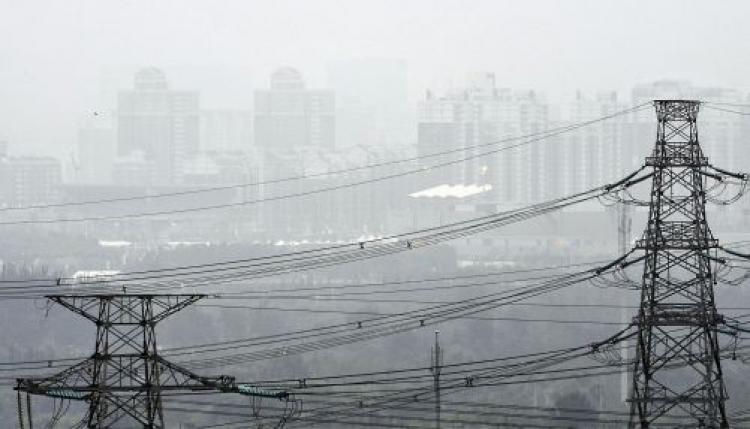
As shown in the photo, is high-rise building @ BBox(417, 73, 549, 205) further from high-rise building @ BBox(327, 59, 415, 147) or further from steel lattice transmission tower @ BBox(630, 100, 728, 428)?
steel lattice transmission tower @ BBox(630, 100, 728, 428)

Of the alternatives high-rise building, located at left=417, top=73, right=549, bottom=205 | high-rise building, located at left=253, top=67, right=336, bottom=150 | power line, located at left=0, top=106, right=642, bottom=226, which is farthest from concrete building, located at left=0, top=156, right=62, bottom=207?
high-rise building, located at left=417, top=73, right=549, bottom=205

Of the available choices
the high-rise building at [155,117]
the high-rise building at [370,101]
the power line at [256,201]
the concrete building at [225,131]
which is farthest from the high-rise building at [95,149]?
the power line at [256,201]

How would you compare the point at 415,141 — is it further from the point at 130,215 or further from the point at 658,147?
the point at 658,147

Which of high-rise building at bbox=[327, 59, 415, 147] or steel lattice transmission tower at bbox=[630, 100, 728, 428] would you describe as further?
high-rise building at bbox=[327, 59, 415, 147]

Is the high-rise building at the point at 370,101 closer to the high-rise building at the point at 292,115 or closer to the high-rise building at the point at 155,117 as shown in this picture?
the high-rise building at the point at 292,115

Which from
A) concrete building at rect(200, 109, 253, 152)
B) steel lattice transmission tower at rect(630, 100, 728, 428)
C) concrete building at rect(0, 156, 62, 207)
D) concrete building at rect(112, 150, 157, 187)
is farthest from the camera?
concrete building at rect(200, 109, 253, 152)

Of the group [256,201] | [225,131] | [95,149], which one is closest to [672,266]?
[256,201]
